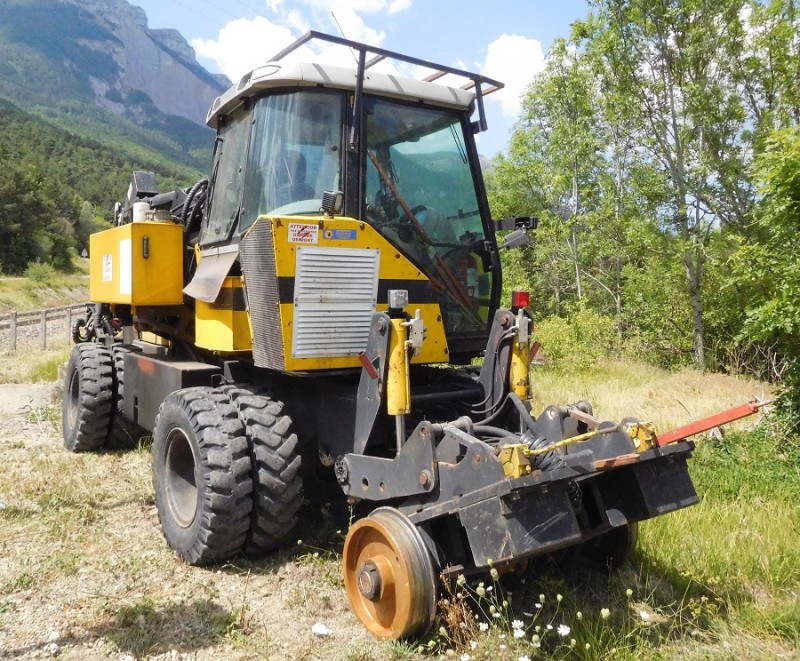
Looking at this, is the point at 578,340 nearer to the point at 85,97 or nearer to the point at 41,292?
the point at 41,292

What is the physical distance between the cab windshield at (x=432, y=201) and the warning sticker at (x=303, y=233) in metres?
0.43

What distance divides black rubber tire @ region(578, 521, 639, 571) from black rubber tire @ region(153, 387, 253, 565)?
1888mm

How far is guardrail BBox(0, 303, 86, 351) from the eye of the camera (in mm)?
Result: 18625

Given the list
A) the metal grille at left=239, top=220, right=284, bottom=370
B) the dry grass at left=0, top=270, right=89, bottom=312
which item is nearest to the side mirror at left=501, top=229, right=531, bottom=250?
the metal grille at left=239, top=220, right=284, bottom=370

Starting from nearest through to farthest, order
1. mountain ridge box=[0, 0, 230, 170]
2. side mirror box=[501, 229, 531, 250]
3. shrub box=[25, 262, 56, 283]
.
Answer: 1. side mirror box=[501, 229, 531, 250]
2. shrub box=[25, 262, 56, 283]
3. mountain ridge box=[0, 0, 230, 170]

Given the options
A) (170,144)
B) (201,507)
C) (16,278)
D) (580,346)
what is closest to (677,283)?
(580,346)

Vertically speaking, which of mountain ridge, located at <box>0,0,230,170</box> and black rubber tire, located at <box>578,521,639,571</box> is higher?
mountain ridge, located at <box>0,0,230,170</box>

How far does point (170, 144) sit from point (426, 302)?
15313 centimetres

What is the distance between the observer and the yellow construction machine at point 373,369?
3062mm

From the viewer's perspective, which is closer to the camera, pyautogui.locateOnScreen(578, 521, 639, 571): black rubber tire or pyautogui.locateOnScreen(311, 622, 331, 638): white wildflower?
pyautogui.locateOnScreen(311, 622, 331, 638): white wildflower

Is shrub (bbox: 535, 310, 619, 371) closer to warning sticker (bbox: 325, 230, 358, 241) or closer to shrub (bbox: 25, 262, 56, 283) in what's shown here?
warning sticker (bbox: 325, 230, 358, 241)

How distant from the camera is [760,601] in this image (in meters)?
3.52

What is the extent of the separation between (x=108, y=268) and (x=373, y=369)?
3348 millimetres

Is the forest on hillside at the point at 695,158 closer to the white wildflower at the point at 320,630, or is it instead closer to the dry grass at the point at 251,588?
the dry grass at the point at 251,588
